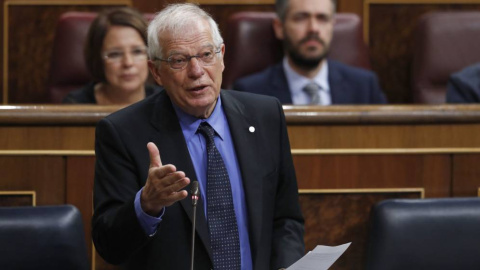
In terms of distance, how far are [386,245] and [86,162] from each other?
1.52ft

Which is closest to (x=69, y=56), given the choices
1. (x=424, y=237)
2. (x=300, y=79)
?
(x=300, y=79)

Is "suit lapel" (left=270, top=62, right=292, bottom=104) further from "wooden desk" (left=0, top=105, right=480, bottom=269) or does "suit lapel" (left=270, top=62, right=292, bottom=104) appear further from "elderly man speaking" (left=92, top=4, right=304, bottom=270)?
"elderly man speaking" (left=92, top=4, right=304, bottom=270)

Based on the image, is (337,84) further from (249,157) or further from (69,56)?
(249,157)

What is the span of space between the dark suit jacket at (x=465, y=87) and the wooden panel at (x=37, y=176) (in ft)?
2.89

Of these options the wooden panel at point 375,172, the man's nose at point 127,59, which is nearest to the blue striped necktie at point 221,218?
the wooden panel at point 375,172

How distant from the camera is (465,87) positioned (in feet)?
5.60

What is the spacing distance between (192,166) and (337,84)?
35.1 inches

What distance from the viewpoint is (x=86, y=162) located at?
122cm

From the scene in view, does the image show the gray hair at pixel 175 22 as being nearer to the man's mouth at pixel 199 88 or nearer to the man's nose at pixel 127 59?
the man's mouth at pixel 199 88

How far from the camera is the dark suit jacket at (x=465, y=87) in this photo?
169cm

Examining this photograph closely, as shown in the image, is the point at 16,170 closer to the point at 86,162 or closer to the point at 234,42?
the point at 86,162

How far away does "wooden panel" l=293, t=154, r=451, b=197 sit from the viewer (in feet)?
4.10

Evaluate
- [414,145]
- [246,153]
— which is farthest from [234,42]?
[246,153]

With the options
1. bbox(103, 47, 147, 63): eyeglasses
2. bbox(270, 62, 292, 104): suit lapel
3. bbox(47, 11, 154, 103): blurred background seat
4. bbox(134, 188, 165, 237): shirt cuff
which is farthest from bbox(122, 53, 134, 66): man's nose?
bbox(134, 188, 165, 237): shirt cuff
